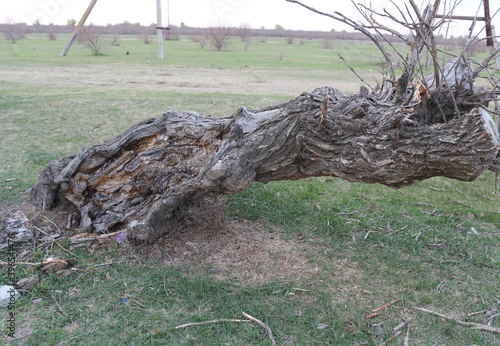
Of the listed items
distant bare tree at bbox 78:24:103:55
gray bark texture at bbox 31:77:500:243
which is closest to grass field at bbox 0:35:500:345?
gray bark texture at bbox 31:77:500:243

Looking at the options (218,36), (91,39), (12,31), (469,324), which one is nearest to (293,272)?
(469,324)

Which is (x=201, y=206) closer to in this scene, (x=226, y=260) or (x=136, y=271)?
(x=226, y=260)

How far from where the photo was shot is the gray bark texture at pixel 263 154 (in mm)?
3203

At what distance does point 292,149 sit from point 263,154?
0.27 meters

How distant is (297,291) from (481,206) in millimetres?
3372

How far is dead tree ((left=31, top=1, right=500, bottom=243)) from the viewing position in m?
3.18

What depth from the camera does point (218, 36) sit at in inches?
1180

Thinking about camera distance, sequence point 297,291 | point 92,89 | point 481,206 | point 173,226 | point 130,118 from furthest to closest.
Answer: point 92,89, point 130,118, point 481,206, point 173,226, point 297,291

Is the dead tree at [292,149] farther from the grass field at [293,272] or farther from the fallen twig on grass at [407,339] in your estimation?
the fallen twig on grass at [407,339]

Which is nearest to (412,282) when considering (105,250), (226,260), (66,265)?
(226,260)

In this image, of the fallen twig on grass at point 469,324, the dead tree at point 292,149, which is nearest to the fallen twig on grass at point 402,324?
the fallen twig on grass at point 469,324

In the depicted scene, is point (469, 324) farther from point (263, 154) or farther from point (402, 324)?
point (263, 154)

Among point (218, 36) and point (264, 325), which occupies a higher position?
point (218, 36)

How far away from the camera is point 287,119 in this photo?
3.62 metres
